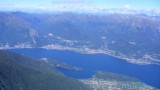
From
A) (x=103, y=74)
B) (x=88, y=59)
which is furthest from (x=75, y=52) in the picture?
(x=103, y=74)

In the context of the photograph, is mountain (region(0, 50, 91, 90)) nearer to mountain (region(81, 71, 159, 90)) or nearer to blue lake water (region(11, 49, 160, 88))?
mountain (region(81, 71, 159, 90))

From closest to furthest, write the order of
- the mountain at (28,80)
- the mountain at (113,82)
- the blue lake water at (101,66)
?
the mountain at (28,80) → the mountain at (113,82) → the blue lake water at (101,66)

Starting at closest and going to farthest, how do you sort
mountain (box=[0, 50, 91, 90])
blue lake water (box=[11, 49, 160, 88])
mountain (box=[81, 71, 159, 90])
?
mountain (box=[0, 50, 91, 90]) → mountain (box=[81, 71, 159, 90]) → blue lake water (box=[11, 49, 160, 88])

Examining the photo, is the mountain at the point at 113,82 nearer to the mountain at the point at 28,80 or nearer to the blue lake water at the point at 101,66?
the blue lake water at the point at 101,66

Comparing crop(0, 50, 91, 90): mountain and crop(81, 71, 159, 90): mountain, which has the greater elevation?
crop(0, 50, 91, 90): mountain

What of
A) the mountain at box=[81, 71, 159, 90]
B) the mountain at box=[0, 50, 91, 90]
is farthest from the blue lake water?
the mountain at box=[0, 50, 91, 90]

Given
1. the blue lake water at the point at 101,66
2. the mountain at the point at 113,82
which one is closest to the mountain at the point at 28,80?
the mountain at the point at 113,82

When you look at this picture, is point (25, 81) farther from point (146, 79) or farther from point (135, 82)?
point (146, 79)
